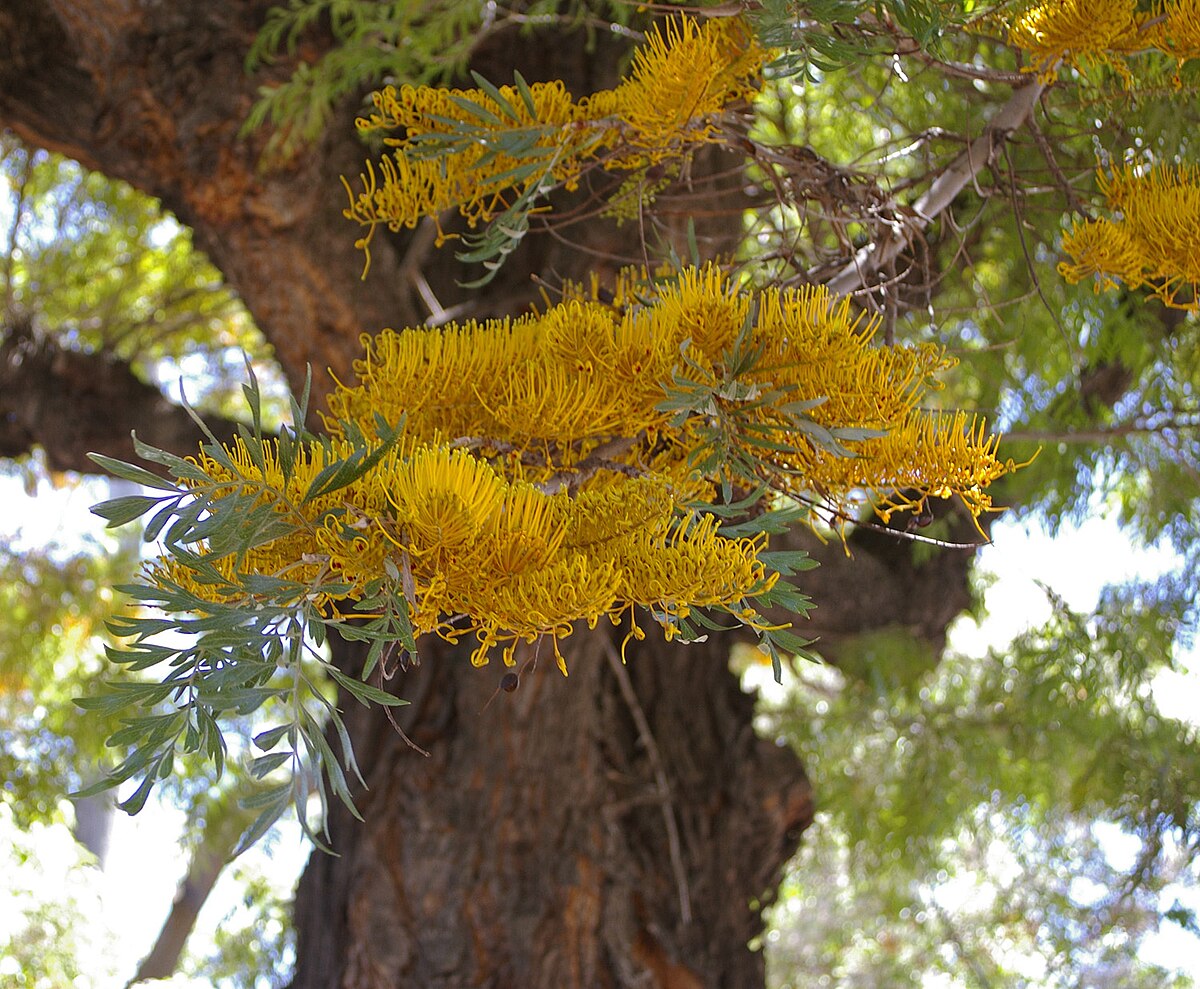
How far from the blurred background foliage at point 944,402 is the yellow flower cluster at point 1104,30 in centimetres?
6

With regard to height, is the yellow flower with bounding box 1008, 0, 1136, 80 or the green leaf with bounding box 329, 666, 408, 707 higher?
the yellow flower with bounding box 1008, 0, 1136, 80

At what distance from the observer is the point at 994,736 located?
2.44m

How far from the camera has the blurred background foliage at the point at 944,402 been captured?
1119mm

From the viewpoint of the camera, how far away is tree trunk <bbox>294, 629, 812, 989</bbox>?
66.3 inches

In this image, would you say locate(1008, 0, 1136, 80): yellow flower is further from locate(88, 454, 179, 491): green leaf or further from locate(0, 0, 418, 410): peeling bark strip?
locate(0, 0, 418, 410): peeling bark strip

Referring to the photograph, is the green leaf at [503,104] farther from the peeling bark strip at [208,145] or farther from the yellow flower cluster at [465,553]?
the peeling bark strip at [208,145]

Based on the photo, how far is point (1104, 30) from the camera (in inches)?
32.2

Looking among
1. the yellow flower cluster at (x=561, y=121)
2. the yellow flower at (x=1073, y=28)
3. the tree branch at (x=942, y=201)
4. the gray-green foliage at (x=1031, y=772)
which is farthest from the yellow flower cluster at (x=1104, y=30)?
the gray-green foliage at (x=1031, y=772)

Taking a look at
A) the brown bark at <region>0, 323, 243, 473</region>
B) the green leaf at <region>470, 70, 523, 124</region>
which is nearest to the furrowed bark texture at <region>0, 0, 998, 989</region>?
the brown bark at <region>0, 323, 243, 473</region>

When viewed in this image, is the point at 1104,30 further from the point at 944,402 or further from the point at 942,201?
the point at 944,402

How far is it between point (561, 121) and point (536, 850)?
121 cm

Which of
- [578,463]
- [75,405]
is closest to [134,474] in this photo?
[578,463]

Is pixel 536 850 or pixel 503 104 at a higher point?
pixel 503 104

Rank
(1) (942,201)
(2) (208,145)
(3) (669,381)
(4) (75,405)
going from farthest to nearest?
(4) (75,405) → (2) (208,145) → (1) (942,201) → (3) (669,381)
